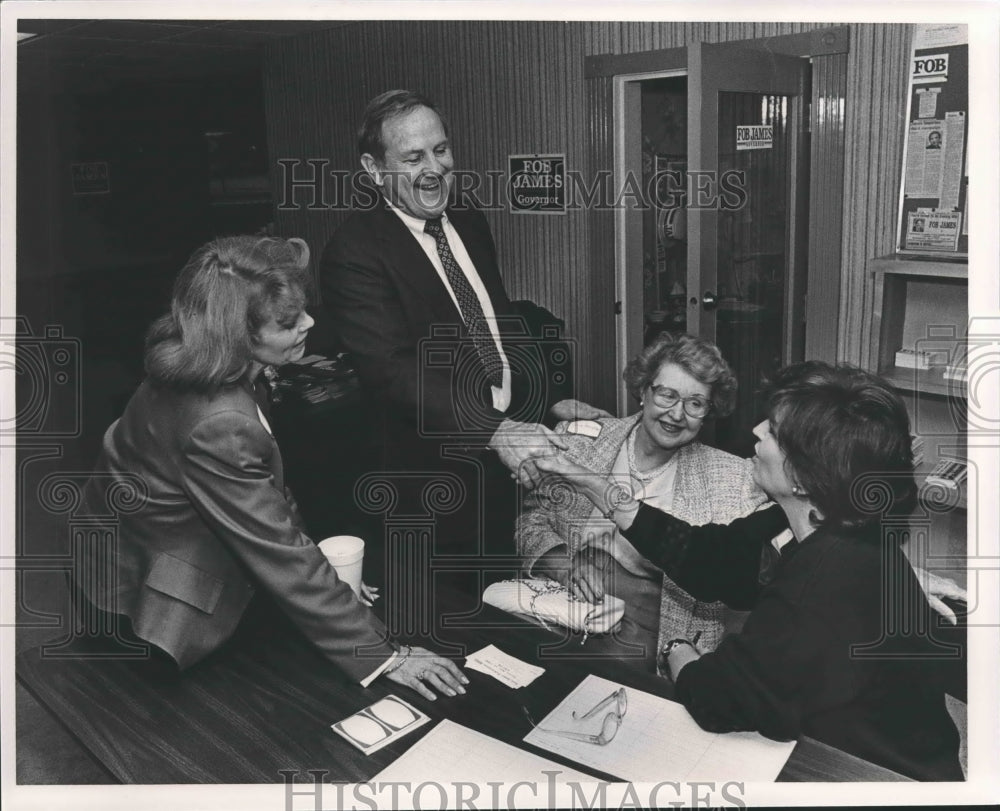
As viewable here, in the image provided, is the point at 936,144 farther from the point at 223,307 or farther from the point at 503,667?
the point at 223,307

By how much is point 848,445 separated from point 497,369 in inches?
33.7

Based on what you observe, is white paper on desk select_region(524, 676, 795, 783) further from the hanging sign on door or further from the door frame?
the hanging sign on door

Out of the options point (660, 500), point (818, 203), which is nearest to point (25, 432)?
point (660, 500)

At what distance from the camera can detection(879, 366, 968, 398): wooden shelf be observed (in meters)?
2.13

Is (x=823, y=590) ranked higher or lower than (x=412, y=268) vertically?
lower

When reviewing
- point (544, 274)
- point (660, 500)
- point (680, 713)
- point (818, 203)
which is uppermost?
point (818, 203)

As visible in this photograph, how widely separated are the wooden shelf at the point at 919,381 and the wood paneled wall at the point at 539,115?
0.34 ft

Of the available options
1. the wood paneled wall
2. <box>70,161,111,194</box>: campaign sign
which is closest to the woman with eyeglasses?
the wood paneled wall

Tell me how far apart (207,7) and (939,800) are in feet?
8.35

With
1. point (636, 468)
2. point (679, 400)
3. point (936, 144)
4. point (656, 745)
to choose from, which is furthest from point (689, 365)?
point (656, 745)

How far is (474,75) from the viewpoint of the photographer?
225 centimetres

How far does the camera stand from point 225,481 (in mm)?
2061

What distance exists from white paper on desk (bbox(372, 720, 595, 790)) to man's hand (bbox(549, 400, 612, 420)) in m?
0.85

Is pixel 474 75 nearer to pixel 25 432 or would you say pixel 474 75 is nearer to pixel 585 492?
pixel 585 492
